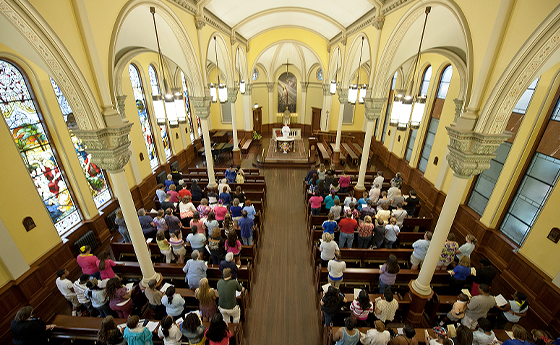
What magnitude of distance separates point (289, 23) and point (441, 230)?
13.4m

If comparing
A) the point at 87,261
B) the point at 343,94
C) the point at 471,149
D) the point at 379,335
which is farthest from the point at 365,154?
the point at 87,261

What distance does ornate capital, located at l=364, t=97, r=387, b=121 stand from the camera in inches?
303

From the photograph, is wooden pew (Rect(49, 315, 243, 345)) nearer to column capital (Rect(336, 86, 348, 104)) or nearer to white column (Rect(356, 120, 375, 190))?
white column (Rect(356, 120, 375, 190))

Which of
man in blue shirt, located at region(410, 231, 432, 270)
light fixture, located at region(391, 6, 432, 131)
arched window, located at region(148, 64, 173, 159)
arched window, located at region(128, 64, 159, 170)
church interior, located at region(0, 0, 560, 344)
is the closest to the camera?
church interior, located at region(0, 0, 560, 344)

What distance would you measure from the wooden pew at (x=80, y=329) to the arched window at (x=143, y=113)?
696 cm

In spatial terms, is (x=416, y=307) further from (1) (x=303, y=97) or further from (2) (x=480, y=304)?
(1) (x=303, y=97)

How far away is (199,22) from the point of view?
7078 millimetres

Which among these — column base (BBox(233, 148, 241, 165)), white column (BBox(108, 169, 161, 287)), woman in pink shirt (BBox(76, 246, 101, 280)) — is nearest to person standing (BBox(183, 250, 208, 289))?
white column (BBox(108, 169, 161, 287))

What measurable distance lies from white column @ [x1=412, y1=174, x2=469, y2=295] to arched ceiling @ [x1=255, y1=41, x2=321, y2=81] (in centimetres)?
1540

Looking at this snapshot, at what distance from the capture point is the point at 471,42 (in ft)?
12.2

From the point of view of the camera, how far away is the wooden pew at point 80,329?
156 inches

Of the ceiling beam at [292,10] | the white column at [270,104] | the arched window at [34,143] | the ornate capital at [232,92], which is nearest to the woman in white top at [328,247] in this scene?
the arched window at [34,143]

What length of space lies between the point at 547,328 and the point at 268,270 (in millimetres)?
5689

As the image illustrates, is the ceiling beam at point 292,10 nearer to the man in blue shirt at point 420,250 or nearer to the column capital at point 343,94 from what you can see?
the column capital at point 343,94
